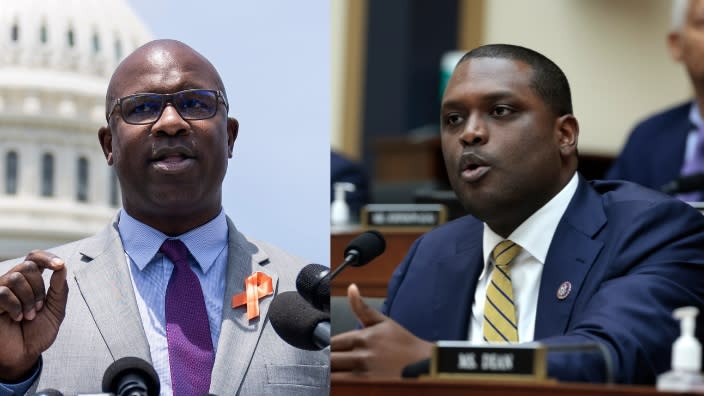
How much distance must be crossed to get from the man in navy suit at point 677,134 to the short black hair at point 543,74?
5.21ft

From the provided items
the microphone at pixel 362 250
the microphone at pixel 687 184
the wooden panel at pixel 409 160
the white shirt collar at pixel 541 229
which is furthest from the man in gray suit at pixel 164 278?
the wooden panel at pixel 409 160

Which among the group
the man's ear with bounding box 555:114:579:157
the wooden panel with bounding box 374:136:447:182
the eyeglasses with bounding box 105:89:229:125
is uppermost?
the eyeglasses with bounding box 105:89:229:125

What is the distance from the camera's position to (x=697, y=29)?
14.1 feet

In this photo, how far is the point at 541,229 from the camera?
2754mm

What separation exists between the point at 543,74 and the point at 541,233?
338 millimetres

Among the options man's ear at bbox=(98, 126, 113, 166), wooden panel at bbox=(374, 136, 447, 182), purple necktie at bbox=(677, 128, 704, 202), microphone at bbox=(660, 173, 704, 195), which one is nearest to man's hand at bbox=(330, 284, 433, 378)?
man's ear at bbox=(98, 126, 113, 166)

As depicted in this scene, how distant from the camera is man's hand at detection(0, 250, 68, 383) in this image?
2.32 meters

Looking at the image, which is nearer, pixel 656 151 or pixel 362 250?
pixel 362 250

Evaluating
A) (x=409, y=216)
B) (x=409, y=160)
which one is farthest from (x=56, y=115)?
(x=409, y=160)

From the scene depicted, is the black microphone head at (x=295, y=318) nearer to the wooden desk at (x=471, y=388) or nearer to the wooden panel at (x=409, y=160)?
the wooden desk at (x=471, y=388)

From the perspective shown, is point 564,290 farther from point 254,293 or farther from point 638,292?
point 254,293

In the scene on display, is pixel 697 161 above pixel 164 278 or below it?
below

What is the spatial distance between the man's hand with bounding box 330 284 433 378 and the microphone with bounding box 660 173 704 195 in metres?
1.64

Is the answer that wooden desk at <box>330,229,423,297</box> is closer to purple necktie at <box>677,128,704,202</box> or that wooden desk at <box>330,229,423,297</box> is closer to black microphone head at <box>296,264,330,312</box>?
black microphone head at <box>296,264,330,312</box>
